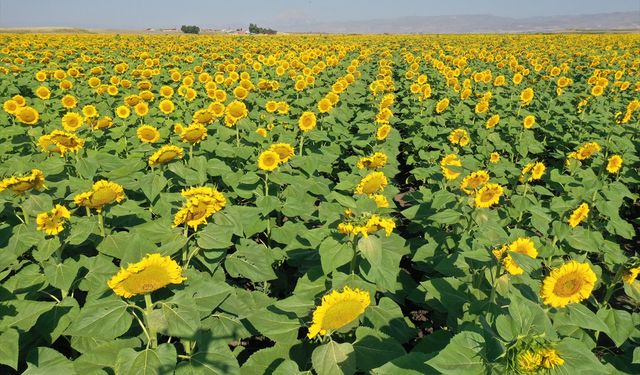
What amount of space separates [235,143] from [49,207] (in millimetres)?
3223

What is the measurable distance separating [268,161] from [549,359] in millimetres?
3231

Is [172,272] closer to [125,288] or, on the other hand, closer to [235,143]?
[125,288]

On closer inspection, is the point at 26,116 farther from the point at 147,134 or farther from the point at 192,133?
the point at 192,133

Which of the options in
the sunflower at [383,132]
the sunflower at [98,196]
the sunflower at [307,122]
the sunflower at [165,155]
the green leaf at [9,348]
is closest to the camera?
the green leaf at [9,348]

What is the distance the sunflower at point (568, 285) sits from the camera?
233 centimetres

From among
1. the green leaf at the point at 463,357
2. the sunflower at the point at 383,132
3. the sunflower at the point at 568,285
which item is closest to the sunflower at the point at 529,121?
the sunflower at the point at 383,132

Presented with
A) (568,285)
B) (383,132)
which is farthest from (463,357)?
(383,132)

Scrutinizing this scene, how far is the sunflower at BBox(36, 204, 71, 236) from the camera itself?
9.20ft

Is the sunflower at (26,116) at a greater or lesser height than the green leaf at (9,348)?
greater

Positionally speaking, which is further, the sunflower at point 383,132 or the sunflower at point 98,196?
the sunflower at point 383,132

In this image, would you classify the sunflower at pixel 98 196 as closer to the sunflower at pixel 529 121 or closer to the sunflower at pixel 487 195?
the sunflower at pixel 487 195

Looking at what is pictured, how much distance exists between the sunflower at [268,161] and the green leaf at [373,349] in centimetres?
218

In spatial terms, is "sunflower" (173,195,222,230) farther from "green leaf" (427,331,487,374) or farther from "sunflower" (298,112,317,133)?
"sunflower" (298,112,317,133)

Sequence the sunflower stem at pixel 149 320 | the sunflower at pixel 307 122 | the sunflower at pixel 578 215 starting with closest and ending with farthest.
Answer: the sunflower stem at pixel 149 320 < the sunflower at pixel 578 215 < the sunflower at pixel 307 122
